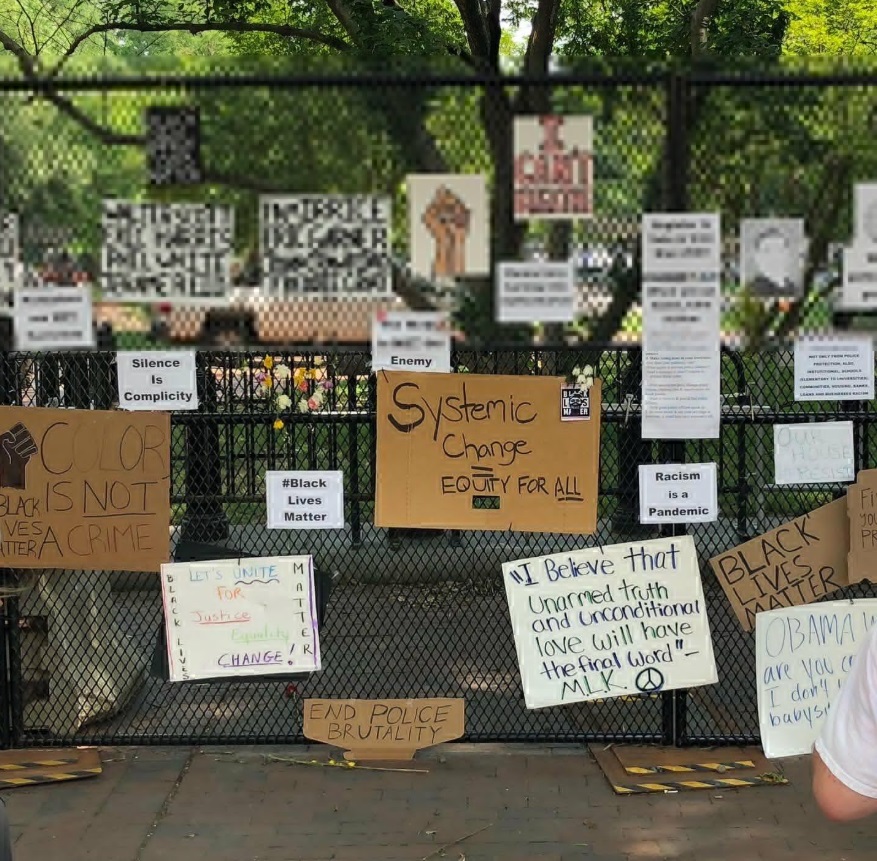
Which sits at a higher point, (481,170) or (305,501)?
(481,170)

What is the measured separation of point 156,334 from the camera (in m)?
4.45

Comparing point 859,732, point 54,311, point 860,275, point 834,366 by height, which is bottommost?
point 859,732

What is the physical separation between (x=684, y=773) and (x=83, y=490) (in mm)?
2749

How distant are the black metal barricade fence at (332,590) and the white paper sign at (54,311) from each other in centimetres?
20

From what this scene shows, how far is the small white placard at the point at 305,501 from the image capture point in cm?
446

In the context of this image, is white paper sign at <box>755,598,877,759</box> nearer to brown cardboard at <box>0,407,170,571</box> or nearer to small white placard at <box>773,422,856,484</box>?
small white placard at <box>773,422,856,484</box>

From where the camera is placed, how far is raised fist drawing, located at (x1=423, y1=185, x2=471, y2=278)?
4277 millimetres

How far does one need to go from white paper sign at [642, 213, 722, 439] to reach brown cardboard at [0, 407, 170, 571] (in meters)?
2.00

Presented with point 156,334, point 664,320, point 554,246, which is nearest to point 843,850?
point 664,320

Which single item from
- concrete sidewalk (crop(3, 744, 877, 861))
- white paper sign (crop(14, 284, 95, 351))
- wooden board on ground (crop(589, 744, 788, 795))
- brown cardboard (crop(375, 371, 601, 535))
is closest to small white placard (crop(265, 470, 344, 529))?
brown cardboard (crop(375, 371, 601, 535))

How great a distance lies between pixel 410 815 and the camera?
4.32m

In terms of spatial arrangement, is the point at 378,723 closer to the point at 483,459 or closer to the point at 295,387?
the point at 483,459

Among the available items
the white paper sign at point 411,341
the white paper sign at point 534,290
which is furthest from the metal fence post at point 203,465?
the white paper sign at point 534,290

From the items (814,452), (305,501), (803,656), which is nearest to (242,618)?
(305,501)
